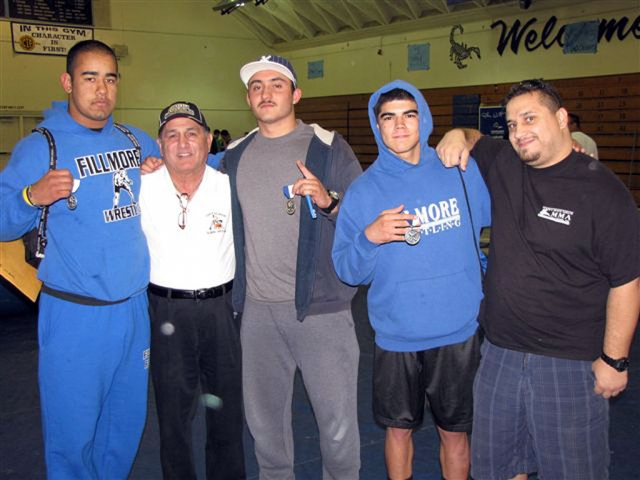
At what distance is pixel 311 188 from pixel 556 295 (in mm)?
1127

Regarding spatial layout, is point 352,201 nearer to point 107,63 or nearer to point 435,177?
point 435,177

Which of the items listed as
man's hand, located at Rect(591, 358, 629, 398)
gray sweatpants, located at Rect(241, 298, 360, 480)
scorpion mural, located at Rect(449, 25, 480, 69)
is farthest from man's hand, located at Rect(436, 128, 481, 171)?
scorpion mural, located at Rect(449, 25, 480, 69)

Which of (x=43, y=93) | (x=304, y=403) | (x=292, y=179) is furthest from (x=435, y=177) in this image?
(x=43, y=93)

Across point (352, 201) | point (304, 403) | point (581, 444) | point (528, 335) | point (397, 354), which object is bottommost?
point (304, 403)

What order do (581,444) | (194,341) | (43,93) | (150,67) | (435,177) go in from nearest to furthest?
1. (581,444)
2. (435,177)
3. (194,341)
4. (43,93)
5. (150,67)

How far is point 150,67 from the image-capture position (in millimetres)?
17125

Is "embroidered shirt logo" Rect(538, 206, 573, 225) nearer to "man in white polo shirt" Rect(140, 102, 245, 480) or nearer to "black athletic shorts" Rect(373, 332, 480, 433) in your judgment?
"black athletic shorts" Rect(373, 332, 480, 433)

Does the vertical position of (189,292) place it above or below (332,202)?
below

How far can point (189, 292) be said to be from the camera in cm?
297

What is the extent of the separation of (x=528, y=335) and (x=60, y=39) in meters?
16.4

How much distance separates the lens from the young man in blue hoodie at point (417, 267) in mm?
2746

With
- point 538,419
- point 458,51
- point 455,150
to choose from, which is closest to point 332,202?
point 455,150

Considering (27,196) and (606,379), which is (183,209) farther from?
(606,379)

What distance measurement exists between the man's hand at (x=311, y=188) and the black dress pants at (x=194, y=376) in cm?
72
